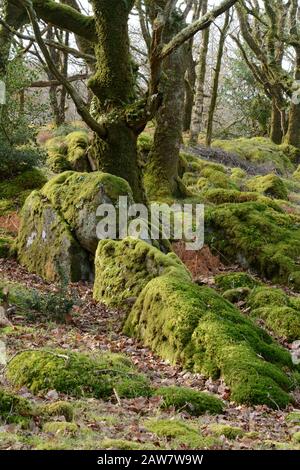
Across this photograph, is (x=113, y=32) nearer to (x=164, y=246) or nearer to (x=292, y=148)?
(x=164, y=246)

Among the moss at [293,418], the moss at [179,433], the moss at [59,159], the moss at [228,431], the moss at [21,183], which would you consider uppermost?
the moss at [59,159]

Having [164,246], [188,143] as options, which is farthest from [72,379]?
[188,143]

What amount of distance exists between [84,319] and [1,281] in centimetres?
178

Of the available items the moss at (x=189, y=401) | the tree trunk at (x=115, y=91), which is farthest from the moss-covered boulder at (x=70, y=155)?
the moss at (x=189, y=401)

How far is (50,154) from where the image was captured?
17.7 metres

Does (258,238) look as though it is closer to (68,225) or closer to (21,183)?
(68,225)

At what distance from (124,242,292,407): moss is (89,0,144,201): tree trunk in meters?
4.39

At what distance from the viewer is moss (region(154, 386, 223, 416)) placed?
593cm

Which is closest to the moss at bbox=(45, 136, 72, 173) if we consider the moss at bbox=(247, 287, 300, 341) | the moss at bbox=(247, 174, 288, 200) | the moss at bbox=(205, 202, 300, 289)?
the moss at bbox=(205, 202, 300, 289)

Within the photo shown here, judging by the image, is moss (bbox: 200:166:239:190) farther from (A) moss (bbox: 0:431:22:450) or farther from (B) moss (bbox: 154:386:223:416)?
(A) moss (bbox: 0:431:22:450)

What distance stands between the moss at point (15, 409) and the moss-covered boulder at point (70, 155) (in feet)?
35.8

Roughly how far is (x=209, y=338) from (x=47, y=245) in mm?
5195

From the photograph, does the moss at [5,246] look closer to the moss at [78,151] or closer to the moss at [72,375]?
the moss at [78,151]

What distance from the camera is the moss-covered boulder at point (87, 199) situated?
36.7ft
